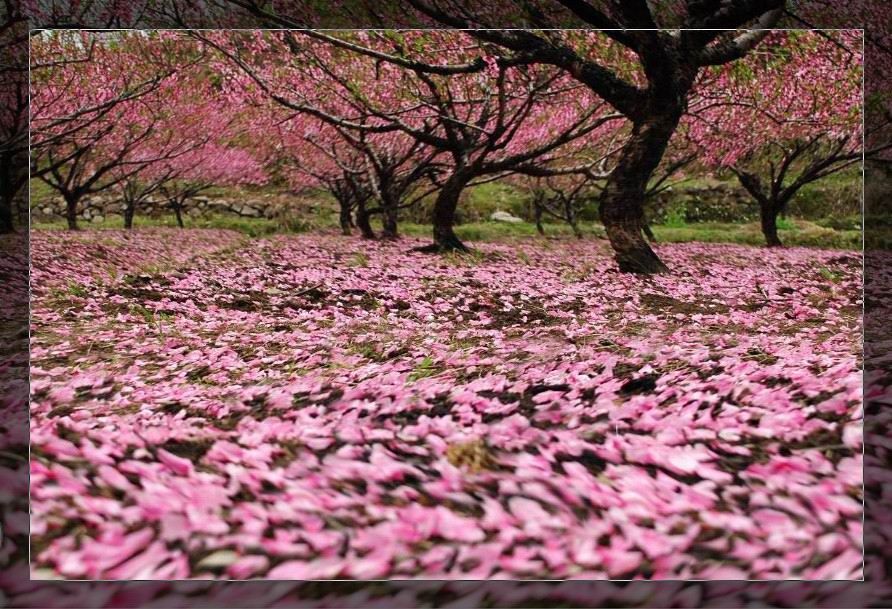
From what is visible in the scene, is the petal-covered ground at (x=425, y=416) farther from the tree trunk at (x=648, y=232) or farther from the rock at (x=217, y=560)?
the tree trunk at (x=648, y=232)

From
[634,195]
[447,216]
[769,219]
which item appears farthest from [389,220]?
[769,219]

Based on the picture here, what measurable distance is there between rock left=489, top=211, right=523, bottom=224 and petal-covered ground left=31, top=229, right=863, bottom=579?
152mm

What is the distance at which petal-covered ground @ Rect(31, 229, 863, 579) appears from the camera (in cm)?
224

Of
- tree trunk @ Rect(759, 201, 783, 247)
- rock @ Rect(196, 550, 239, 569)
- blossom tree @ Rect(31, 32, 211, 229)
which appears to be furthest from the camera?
tree trunk @ Rect(759, 201, 783, 247)

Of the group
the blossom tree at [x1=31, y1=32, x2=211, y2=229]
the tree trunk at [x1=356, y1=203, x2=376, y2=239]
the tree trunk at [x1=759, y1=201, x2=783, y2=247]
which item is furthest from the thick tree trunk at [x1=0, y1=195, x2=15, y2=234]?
the tree trunk at [x1=759, y1=201, x2=783, y2=247]

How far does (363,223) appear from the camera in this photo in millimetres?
2578

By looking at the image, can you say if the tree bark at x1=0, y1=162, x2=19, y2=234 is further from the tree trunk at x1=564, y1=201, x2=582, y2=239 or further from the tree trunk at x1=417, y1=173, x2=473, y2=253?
the tree trunk at x1=564, y1=201, x2=582, y2=239

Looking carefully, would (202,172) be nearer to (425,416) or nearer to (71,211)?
(71,211)

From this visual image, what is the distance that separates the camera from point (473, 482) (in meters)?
2.27

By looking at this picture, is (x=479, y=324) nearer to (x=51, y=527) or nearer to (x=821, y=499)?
(x=821, y=499)

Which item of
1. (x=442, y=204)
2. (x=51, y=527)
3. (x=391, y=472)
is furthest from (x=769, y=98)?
(x=51, y=527)

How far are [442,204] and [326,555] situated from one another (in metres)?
1.34

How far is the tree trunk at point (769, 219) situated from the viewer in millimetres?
2566

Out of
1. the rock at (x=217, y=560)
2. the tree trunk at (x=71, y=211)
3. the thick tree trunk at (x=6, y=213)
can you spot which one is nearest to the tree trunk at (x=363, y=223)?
the tree trunk at (x=71, y=211)
